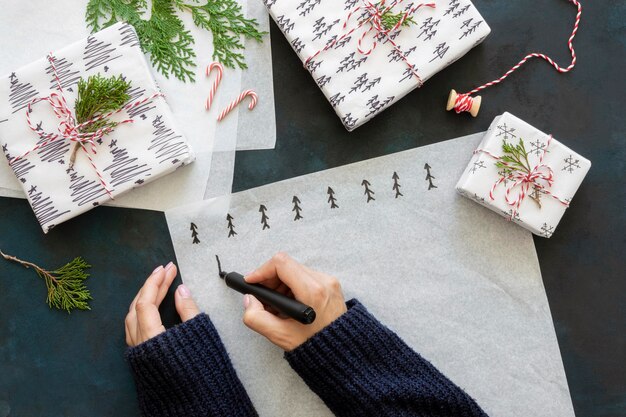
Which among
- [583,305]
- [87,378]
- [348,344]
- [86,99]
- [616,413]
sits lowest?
[616,413]

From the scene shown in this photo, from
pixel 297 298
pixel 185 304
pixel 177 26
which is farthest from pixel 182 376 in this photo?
pixel 177 26

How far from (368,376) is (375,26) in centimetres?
61

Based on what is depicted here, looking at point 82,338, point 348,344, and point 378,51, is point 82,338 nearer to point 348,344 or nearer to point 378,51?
point 348,344

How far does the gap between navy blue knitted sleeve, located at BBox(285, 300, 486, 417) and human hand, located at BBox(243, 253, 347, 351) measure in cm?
2

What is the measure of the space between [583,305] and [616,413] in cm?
21

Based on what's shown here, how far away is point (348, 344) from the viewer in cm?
104

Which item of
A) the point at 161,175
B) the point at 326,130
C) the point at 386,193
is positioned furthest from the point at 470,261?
the point at 161,175

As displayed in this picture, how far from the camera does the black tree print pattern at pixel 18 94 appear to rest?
1.08 m

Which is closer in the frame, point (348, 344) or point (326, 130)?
point (348, 344)

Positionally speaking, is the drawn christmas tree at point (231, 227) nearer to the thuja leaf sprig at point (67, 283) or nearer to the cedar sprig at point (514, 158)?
the thuja leaf sprig at point (67, 283)

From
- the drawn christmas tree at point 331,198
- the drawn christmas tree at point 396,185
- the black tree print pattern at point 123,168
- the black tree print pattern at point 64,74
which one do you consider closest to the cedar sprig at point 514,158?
the drawn christmas tree at point 396,185

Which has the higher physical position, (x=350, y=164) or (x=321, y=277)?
(x=350, y=164)

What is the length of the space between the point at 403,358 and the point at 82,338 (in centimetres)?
59

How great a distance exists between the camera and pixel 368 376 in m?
1.03
